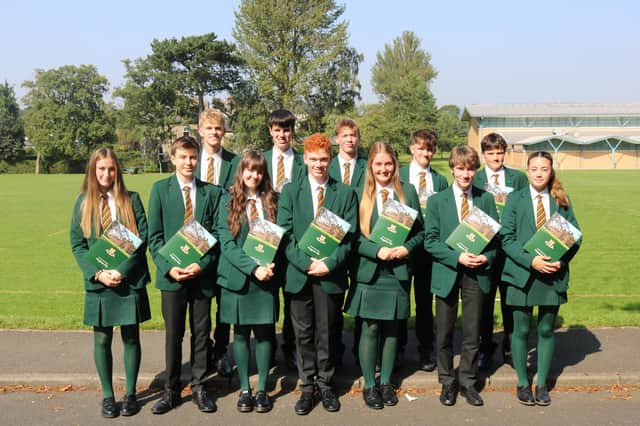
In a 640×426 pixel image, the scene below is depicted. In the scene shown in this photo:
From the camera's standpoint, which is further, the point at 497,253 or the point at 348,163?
the point at 348,163

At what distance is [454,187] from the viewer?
5137 millimetres

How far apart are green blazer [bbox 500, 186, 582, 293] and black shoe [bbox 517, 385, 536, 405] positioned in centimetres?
82

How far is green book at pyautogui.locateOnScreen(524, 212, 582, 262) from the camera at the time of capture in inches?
185

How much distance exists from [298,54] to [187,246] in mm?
54817

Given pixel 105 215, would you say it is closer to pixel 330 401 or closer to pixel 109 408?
pixel 109 408

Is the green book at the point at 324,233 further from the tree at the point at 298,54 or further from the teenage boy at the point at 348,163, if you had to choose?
the tree at the point at 298,54

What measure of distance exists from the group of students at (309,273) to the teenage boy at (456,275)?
0.01m

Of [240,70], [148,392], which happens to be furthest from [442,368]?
[240,70]

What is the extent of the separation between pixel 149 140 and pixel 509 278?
66.6m

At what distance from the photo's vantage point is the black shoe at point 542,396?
16.1 feet

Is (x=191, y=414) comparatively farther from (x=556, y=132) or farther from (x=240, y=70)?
(x=556, y=132)

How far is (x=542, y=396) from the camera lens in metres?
4.95

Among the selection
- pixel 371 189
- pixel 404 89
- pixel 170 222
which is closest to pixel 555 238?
pixel 371 189

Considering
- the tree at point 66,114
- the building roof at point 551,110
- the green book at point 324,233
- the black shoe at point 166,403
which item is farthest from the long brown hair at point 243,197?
the building roof at point 551,110
